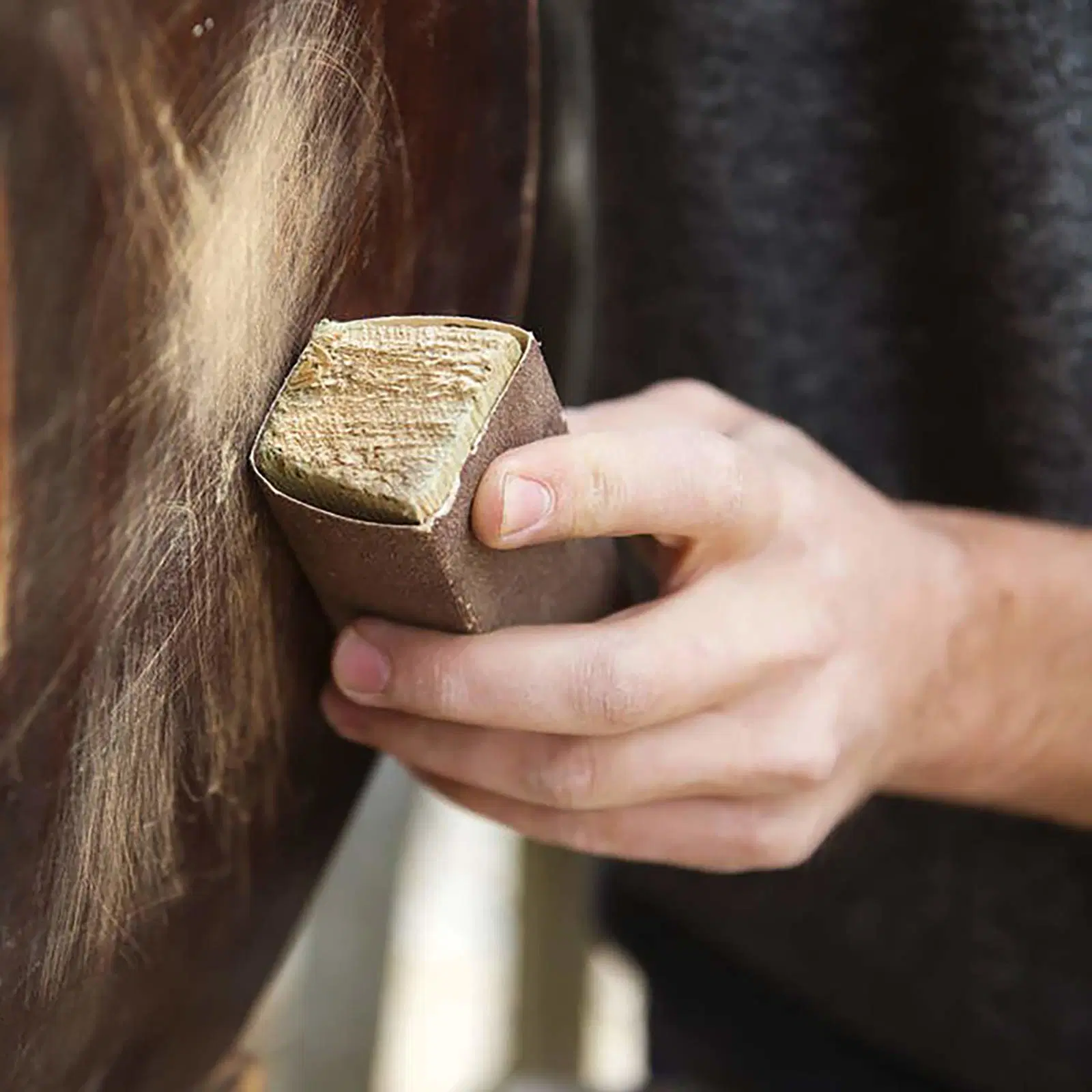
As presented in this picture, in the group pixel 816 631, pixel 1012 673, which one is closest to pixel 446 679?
pixel 816 631

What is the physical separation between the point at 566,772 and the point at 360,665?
84 mm

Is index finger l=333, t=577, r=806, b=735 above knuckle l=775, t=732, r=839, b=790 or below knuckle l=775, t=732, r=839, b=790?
above

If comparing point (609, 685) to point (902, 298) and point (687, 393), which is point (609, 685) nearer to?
point (687, 393)

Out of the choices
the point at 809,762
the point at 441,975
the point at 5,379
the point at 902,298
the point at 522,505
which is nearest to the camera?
the point at 5,379

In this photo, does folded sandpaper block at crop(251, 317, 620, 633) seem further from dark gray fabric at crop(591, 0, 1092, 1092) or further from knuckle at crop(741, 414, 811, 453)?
dark gray fabric at crop(591, 0, 1092, 1092)

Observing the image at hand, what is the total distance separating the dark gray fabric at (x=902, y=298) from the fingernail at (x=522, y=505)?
1.28 feet

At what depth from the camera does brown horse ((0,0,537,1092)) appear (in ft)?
1.01

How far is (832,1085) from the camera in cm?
93

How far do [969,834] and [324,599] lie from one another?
50cm

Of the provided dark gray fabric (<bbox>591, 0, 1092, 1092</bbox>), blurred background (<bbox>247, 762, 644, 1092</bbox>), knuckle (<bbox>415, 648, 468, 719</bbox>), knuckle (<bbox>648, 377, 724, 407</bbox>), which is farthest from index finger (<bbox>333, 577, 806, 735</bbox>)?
blurred background (<bbox>247, 762, 644, 1092</bbox>)

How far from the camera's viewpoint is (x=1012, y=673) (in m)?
0.64

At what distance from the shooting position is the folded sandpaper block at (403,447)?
1.24ft

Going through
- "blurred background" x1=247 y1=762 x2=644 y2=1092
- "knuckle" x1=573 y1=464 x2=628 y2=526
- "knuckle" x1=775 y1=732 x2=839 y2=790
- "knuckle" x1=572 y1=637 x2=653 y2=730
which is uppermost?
"knuckle" x1=573 y1=464 x2=628 y2=526

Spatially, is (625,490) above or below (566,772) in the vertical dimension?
above
